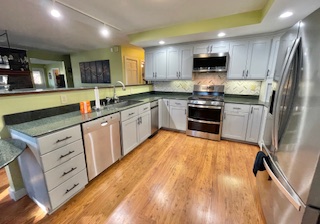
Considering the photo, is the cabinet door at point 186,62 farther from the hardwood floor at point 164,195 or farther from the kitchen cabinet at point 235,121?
the hardwood floor at point 164,195

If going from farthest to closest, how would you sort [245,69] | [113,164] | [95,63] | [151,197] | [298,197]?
[95,63]
[245,69]
[113,164]
[151,197]
[298,197]

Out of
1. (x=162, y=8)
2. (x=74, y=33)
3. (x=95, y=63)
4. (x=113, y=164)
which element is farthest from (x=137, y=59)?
(x=113, y=164)

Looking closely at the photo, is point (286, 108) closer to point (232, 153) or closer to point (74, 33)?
point (232, 153)

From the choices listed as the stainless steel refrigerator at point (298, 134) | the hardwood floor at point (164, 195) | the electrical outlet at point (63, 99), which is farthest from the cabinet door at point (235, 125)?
the electrical outlet at point (63, 99)

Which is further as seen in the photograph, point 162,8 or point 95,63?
point 95,63

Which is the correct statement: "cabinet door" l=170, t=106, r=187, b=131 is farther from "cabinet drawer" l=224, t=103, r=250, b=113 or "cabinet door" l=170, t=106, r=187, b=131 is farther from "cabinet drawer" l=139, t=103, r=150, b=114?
"cabinet drawer" l=224, t=103, r=250, b=113

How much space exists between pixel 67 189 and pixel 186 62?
3.30 m

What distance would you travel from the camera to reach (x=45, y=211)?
1523 millimetres

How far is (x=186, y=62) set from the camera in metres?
3.46

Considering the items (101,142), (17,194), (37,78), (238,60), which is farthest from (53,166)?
(37,78)

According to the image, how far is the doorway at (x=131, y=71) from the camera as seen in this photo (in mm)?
5141

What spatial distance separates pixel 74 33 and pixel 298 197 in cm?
472

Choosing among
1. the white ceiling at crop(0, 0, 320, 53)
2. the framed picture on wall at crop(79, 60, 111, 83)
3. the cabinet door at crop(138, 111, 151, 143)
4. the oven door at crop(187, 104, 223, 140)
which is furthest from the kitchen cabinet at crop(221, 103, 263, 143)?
the framed picture on wall at crop(79, 60, 111, 83)

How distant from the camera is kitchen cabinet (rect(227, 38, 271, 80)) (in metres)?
2.77
